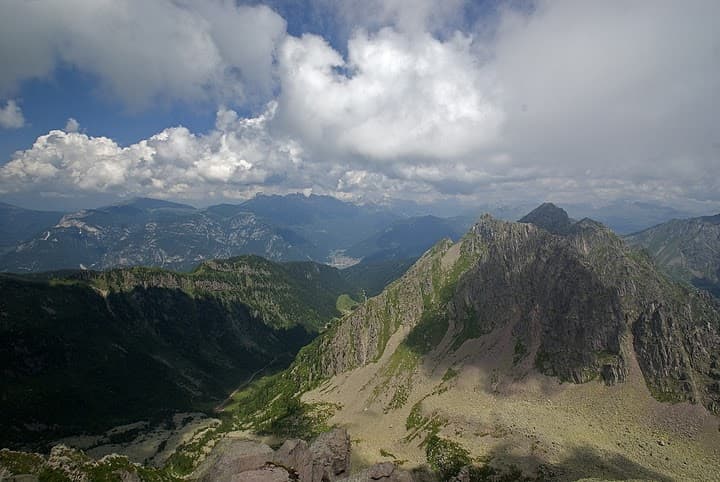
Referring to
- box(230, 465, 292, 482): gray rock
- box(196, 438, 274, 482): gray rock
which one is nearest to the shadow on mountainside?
box(230, 465, 292, 482): gray rock

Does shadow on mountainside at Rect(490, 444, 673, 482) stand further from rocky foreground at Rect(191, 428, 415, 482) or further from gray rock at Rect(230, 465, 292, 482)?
gray rock at Rect(230, 465, 292, 482)

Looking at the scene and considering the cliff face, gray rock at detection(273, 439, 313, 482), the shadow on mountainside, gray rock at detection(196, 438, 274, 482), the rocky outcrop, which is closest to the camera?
gray rock at detection(196, 438, 274, 482)

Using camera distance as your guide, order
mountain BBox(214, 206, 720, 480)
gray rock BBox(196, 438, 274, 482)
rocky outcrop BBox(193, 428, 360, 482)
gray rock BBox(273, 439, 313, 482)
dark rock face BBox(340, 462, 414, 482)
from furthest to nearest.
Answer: mountain BBox(214, 206, 720, 480)
gray rock BBox(273, 439, 313, 482)
dark rock face BBox(340, 462, 414, 482)
rocky outcrop BBox(193, 428, 360, 482)
gray rock BBox(196, 438, 274, 482)

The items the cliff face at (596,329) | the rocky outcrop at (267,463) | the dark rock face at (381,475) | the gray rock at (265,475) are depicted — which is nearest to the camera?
the gray rock at (265,475)

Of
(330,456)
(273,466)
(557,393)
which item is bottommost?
(557,393)

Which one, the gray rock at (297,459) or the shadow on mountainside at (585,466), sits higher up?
the gray rock at (297,459)

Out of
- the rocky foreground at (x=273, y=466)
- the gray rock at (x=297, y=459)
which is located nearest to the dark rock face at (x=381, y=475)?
the rocky foreground at (x=273, y=466)

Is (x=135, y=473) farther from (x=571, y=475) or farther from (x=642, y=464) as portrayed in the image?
(x=642, y=464)

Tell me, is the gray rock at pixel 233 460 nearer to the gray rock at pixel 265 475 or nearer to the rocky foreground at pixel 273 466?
the rocky foreground at pixel 273 466

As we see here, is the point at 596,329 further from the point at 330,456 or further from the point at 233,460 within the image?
the point at 233,460

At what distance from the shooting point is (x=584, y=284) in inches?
6196

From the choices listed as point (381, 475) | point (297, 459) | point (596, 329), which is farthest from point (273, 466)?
point (596, 329)

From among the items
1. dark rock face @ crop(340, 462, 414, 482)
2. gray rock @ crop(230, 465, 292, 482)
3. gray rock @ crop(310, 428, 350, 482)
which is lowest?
gray rock @ crop(310, 428, 350, 482)

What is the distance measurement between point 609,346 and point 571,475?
2251 inches
